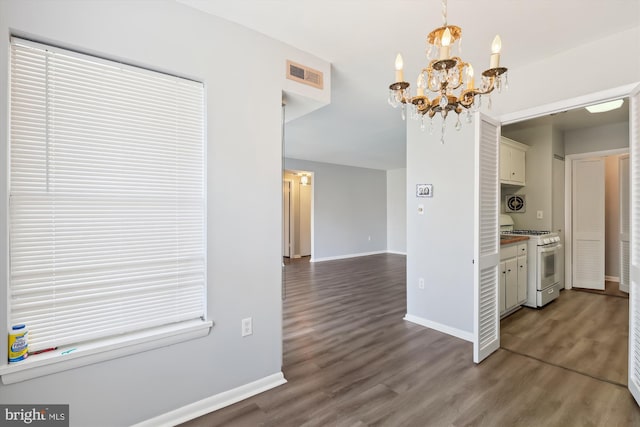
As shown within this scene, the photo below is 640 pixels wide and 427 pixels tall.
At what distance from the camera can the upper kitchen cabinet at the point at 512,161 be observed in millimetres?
4049

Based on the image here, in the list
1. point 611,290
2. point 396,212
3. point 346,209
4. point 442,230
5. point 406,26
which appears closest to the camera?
point 406,26

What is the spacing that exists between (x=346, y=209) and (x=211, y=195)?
6.58 metres

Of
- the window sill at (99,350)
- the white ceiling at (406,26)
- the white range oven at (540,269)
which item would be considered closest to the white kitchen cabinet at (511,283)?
the white range oven at (540,269)

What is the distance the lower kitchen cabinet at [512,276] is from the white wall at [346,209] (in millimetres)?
4742

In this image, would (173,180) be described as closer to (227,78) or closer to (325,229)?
(227,78)

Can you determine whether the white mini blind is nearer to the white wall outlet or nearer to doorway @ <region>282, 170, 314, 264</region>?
the white wall outlet

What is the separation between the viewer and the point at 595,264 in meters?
4.78

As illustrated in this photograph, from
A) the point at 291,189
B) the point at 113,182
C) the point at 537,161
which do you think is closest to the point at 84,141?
the point at 113,182

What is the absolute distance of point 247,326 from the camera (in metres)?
2.15

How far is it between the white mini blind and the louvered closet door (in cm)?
292

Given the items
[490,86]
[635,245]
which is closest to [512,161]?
[635,245]

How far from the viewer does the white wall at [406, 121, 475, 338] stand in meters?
3.04

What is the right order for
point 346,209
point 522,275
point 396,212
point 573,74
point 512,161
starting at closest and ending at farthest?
1. point 573,74
2. point 522,275
3. point 512,161
4. point 346,209
5. point 396,212

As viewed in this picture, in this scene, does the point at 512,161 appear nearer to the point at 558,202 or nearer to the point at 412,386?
the point at 558,202
